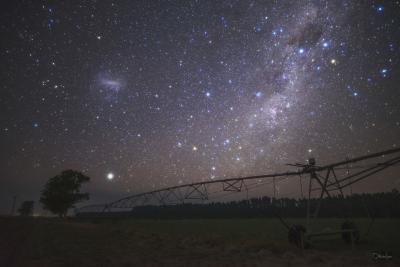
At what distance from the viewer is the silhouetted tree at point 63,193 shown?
5116cm

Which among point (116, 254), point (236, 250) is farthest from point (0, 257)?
point (236, 250)

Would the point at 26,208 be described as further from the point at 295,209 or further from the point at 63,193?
the point at 295,209

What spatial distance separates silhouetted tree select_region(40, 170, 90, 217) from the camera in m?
51.2

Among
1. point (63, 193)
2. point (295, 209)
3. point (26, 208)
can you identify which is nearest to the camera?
point (63, 193)

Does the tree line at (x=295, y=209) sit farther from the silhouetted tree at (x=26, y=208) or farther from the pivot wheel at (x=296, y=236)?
the pivot wheel at (x=296, y=236)

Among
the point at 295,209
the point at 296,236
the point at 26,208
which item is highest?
the point at 296,236

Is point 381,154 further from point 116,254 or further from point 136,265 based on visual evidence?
point 116,254

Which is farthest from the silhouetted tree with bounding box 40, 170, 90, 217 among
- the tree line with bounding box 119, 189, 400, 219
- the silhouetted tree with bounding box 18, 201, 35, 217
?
the silhouetted tree with bounding box 18, 201, 35, 217

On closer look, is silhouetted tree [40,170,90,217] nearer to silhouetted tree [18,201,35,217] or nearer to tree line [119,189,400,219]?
tree line [119,189,400,219]

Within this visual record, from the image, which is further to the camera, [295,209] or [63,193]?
[295,209]

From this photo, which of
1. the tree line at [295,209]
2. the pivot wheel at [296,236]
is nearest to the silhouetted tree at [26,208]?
the tree line at [295,209]

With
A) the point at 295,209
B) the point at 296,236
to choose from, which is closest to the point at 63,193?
the point at 296,236

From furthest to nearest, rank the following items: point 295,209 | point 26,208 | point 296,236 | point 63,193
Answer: point 295,209
point 26,208
point 63,193
point 296,236

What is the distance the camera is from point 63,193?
169 ft
